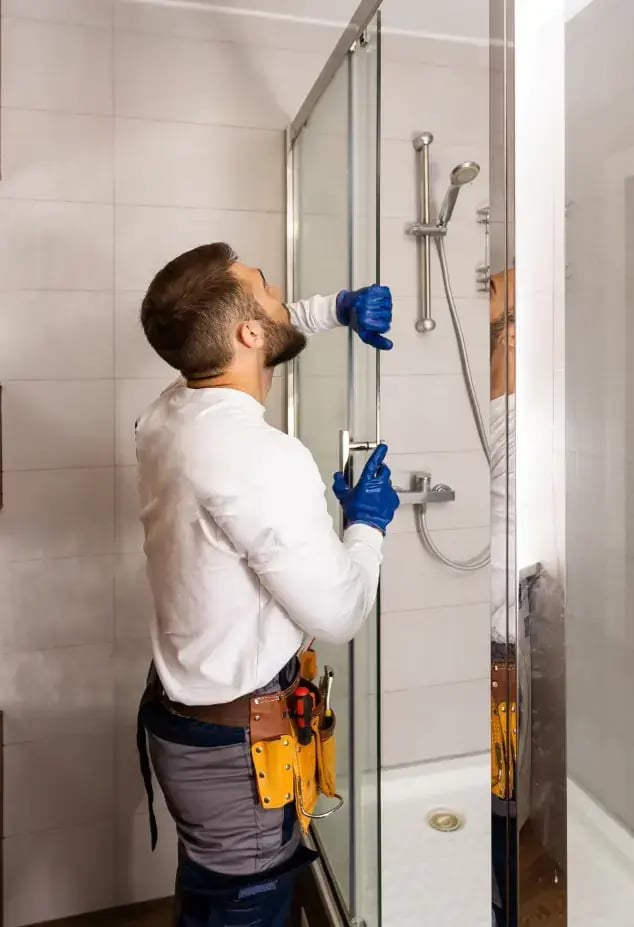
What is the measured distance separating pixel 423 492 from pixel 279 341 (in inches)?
28.5

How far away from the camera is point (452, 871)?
1.56m

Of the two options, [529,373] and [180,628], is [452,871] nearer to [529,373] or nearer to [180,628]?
[180,628]

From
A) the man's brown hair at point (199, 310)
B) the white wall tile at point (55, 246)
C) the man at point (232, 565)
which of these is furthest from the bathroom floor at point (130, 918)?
the white wall tile at point (55, 246)

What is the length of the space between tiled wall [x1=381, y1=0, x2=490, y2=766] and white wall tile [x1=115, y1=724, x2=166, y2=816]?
60cm

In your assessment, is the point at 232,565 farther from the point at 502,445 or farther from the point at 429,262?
the point at 429,262

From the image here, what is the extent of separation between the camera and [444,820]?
172 centimetres

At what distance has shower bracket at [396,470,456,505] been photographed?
1.73 m

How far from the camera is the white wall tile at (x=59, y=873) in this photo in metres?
1.59

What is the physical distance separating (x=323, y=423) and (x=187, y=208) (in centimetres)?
60

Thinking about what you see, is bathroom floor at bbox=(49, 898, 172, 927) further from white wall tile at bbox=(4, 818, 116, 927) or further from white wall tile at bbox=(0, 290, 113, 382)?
white wall tile at bbox=(0, 290, 113, 382)

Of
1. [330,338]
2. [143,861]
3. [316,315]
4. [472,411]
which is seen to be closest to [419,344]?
[472,411]

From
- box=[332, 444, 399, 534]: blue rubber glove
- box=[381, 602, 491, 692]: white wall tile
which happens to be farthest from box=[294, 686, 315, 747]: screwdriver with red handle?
box=[381, 602, 491, 692]: white wall tile

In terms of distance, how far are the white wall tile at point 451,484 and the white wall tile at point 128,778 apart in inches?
29.9

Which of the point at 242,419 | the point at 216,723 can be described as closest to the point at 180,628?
the point at 216,723
